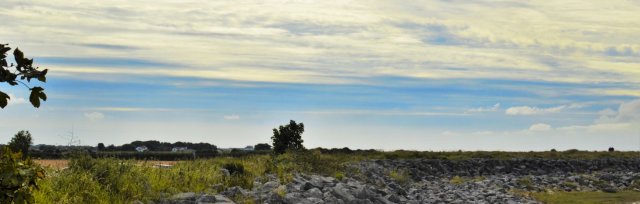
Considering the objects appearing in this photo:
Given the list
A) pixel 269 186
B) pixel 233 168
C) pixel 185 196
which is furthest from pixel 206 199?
pixel 233 168

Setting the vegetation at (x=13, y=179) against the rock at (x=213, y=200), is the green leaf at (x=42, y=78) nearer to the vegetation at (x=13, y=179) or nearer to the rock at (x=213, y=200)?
the vegetation at (x=13, y=179)

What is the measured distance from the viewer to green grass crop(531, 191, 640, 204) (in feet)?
98.2

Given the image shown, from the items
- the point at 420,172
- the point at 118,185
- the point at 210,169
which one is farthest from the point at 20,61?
the point at 420,172

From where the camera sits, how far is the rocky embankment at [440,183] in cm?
1820

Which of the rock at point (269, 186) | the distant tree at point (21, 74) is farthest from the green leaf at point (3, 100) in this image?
the rock at point (269, 186)

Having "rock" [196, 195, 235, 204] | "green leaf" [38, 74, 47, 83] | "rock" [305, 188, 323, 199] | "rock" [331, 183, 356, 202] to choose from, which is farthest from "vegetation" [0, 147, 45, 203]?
"rock" [331, 183, 356, 202]

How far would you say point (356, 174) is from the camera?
34250 mm

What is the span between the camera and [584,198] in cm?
3183

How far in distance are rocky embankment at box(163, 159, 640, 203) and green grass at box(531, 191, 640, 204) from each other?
1.46m

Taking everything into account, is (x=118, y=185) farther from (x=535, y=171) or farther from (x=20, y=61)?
(x=535, y=171)

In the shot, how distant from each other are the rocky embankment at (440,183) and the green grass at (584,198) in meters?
1.46

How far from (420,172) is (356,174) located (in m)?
18.0

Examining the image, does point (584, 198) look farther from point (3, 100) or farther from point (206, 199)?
point (3, 100)

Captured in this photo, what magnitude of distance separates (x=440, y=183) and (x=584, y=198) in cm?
1332
